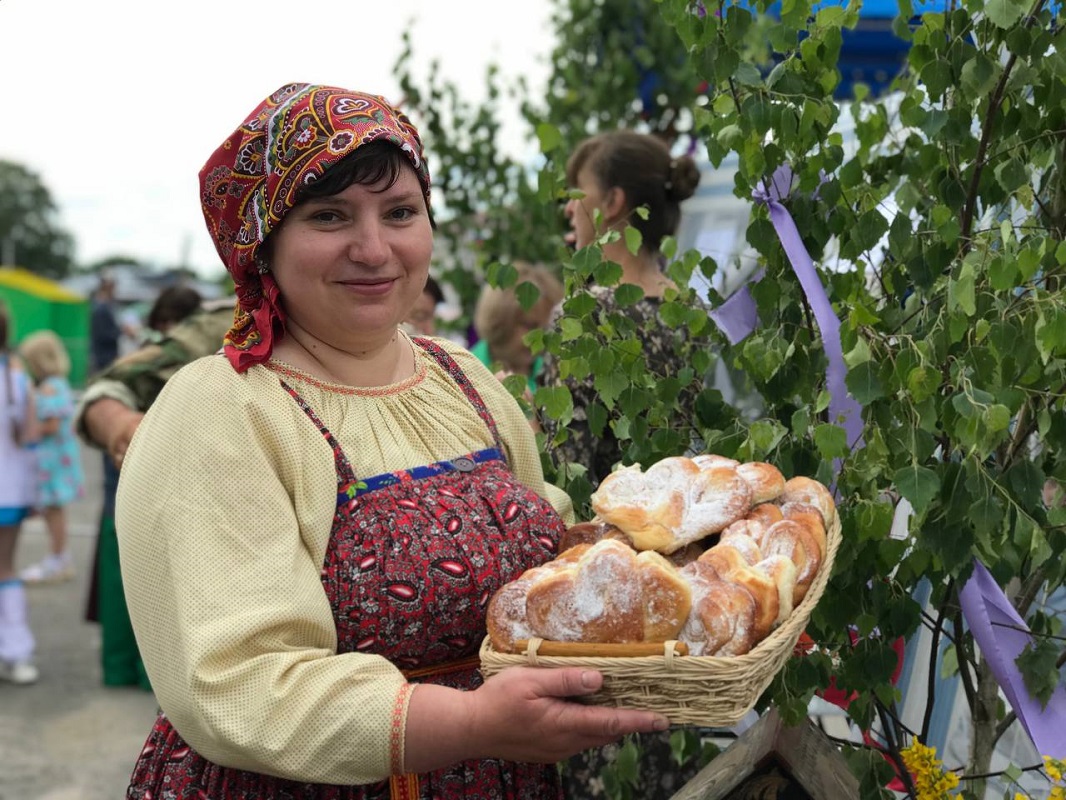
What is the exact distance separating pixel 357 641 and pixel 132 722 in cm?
439

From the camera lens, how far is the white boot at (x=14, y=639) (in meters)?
6.26

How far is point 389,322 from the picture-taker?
6.01 ft

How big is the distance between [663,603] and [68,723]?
4841 millimetres

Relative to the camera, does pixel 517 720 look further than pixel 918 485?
No

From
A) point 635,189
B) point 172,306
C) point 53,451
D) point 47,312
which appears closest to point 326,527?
point 635,189

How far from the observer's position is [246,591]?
1.58m

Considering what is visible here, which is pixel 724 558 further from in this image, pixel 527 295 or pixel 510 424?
pixel 527 295

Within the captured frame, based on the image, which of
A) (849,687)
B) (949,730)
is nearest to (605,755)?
(949,730)

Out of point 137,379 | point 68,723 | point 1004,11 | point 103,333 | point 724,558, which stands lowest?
point 103,333

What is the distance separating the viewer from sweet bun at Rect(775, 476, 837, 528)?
1.76 metres

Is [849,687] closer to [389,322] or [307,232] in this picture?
[389,322]

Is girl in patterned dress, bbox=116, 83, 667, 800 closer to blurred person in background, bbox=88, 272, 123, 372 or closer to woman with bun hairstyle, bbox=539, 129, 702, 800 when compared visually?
woman with bun hairstyle, bbox=539, 129, 702, 800

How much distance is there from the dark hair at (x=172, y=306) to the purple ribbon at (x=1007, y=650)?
4163 millimetres

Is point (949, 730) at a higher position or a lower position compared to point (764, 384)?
lower
